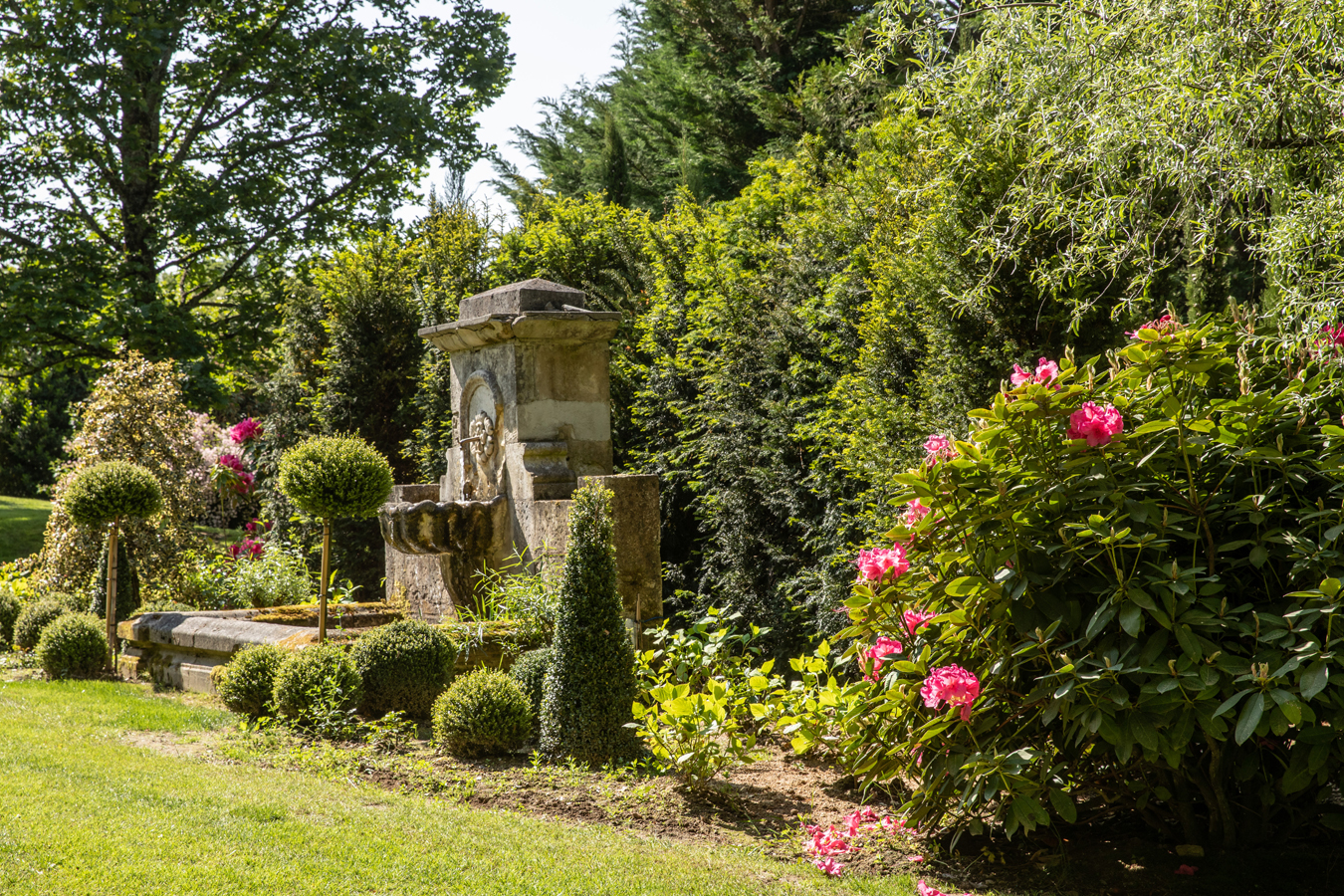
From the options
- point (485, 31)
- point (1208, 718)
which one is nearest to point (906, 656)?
point (1208, 718)

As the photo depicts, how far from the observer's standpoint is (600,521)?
17.1ft

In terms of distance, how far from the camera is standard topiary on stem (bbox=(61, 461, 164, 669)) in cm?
809

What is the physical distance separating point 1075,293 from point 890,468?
1.45 m

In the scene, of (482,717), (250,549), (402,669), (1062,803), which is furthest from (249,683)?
(250,549)

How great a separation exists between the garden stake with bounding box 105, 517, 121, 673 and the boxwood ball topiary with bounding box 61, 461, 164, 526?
139mm

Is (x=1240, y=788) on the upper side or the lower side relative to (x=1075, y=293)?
lower

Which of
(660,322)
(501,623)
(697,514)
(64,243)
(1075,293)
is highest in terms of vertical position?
(64,243)

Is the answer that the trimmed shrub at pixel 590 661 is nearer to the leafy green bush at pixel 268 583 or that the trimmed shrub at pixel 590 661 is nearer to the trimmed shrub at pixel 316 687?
the trimmed shrub at pixel 316 687

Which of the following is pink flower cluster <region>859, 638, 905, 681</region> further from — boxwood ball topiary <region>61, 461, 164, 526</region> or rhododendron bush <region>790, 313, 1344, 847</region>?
boxwood ball topiary <region>61, 461, 164, 526</region>

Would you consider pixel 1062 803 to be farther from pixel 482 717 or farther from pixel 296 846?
pixel 482 717

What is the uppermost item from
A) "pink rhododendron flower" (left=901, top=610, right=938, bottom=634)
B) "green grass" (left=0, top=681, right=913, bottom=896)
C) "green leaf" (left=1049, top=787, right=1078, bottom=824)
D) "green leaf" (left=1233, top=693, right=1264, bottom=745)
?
"pink rhododendron flower" (left=901, top=610, right=938, bottom=634)

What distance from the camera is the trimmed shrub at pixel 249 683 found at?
20.7 ft

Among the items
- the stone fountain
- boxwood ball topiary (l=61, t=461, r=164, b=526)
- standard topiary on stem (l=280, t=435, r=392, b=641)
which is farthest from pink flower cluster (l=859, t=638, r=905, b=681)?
boxwood ball topiary (l=61, t=461, r=164, b=526)

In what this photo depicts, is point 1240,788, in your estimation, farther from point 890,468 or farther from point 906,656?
point 890,468
